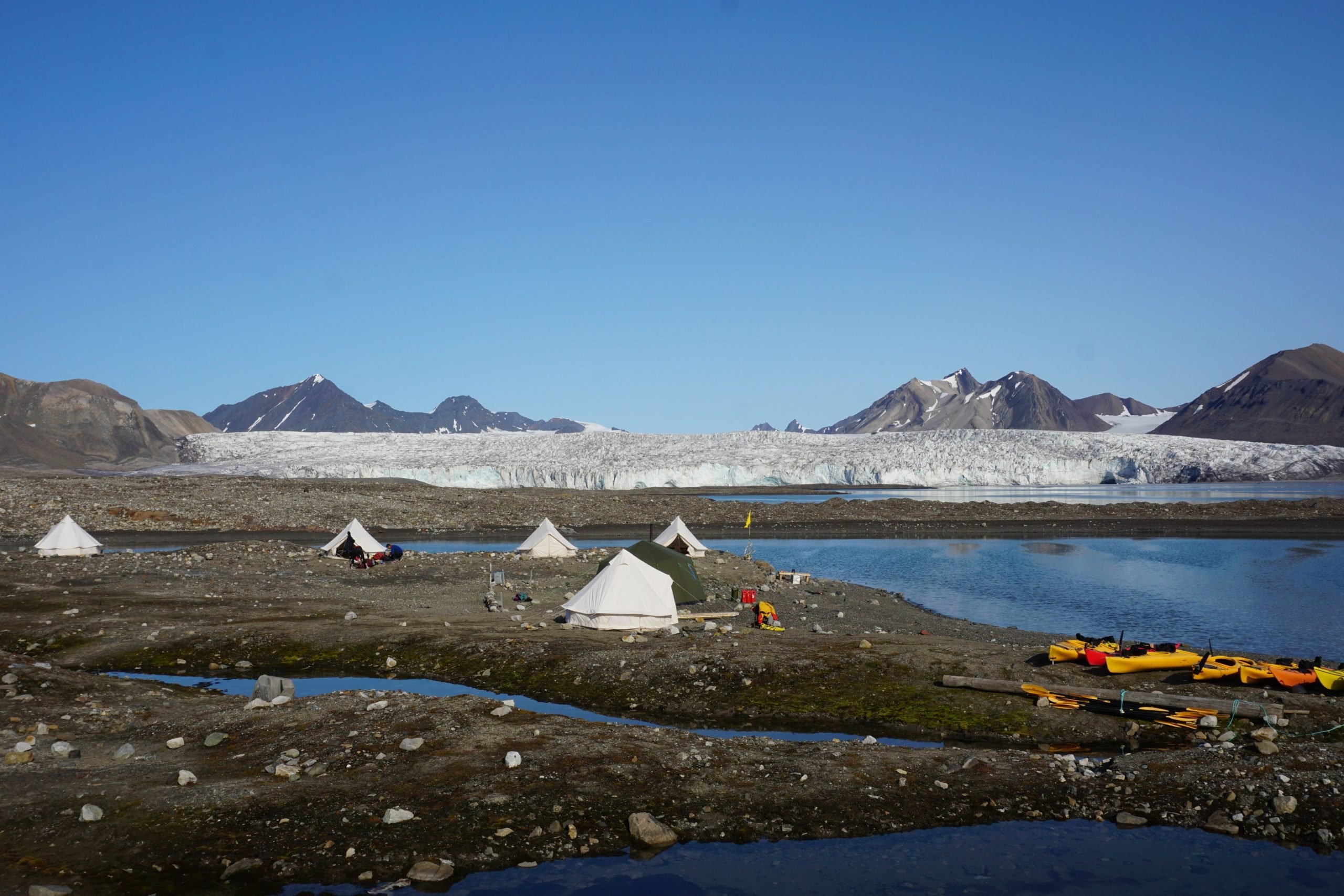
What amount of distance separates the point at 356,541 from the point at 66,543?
10850mm

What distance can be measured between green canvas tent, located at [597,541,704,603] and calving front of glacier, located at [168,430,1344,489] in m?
65.9

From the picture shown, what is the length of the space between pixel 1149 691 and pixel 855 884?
8045mm

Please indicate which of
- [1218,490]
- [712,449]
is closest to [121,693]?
[712,449]

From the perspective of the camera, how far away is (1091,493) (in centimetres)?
8775

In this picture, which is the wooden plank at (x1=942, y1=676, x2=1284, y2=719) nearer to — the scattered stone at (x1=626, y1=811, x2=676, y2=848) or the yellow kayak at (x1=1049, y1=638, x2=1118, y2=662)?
the yellow kayak at (x1=1049, y1=638, x2=1118, y2=662)

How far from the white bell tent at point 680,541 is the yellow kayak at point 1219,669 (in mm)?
23299

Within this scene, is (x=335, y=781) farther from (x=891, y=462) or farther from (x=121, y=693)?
(x=891, y=462)

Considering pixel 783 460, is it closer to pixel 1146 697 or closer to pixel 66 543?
pixel 66 543

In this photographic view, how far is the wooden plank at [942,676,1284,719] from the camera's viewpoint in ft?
45.0

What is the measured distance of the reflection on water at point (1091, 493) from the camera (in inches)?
2985

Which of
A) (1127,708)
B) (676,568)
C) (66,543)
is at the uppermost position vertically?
(66,543)

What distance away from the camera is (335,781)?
11.1 m

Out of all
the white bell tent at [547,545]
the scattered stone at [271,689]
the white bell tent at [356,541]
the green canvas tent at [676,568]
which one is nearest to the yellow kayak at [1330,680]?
the green canvas tent at [676,568]

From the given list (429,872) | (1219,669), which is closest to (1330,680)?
(1219,669)
